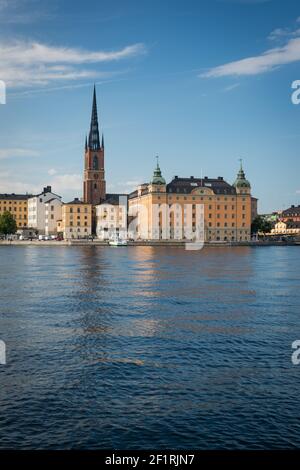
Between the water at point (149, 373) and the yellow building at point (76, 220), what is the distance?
4645 inches

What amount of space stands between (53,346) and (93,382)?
463cm

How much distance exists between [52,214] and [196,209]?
45.2m

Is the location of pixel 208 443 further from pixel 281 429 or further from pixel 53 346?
pixel 53 346

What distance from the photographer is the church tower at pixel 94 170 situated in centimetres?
16788

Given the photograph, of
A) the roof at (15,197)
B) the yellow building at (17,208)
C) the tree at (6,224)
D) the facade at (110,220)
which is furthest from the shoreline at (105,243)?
the roof at (15,197)

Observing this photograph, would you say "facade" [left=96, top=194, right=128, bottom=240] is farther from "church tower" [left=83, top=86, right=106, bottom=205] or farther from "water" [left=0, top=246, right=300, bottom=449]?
"water" [left=0, top=246, right=300, bottom=449]

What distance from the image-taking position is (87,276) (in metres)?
49.7

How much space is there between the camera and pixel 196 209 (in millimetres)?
140375

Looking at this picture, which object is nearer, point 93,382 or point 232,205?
point 93,382

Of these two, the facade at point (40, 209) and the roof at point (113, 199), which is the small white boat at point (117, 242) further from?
the facade at point (40, 209)

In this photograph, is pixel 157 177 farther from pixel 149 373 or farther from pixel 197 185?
pixel 149 373

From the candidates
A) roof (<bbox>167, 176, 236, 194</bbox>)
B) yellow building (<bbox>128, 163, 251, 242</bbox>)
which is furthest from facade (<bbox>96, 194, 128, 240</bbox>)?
roof (<bbox>167, 176, 236, 194</bbox>)

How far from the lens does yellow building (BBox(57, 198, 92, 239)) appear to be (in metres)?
151
